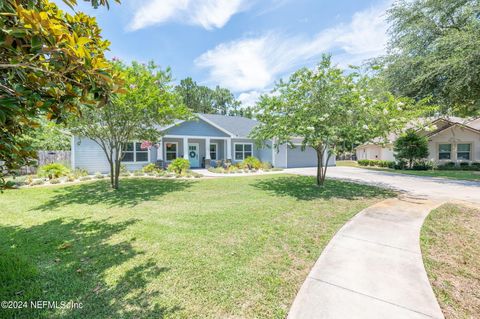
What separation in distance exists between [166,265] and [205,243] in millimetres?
901

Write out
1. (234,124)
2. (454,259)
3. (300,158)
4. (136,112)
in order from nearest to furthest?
(454,259) < (136,112) < (300,158) < (234,124)

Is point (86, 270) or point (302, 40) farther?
point (302, 40)

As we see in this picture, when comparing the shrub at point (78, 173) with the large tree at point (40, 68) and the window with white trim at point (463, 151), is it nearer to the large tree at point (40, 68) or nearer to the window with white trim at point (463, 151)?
the large tree at point (40, 68)

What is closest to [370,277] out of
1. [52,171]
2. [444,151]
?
[52,171]

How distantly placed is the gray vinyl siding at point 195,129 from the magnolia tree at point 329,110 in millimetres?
10012

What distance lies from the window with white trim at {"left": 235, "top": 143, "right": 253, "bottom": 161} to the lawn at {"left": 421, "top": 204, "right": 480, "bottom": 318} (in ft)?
53.7

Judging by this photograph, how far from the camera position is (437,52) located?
41.0ft

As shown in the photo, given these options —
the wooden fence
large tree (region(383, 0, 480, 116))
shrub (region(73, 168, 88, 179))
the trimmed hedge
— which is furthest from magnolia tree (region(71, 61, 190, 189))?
the trimmed hedge

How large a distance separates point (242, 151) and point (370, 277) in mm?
18705

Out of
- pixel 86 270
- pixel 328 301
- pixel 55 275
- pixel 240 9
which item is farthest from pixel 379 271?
pixel 240 9

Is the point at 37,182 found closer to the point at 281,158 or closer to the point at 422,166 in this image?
the point at 281,158

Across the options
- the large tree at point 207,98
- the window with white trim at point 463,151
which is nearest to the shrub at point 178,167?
the window with white trim at point 463,151

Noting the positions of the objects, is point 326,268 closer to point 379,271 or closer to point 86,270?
point 379,271

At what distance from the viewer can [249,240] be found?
14.1 ft
